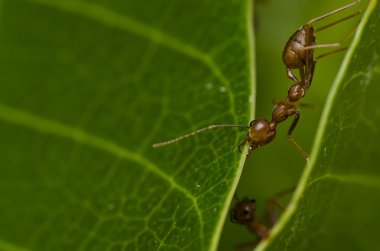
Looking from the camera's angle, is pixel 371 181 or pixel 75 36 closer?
pixel 371 181

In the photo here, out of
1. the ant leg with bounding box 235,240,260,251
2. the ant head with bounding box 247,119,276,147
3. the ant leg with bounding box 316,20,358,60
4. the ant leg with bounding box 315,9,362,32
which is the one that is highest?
the ant leg with bounding box 315,9,362,32

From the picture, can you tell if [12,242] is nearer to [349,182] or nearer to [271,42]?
[349,182]

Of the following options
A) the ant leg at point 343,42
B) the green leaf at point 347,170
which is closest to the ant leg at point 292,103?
the ant leg at point 343,42

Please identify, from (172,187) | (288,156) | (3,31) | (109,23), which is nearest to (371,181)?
(288,156)

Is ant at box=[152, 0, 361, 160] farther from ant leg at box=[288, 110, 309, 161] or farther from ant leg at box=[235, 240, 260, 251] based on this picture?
ant leg at box=[235, 240, 260, 251]

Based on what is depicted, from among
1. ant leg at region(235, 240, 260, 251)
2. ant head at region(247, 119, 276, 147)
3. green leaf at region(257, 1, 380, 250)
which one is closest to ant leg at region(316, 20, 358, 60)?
ant head at region(247, 119, 276, 147)

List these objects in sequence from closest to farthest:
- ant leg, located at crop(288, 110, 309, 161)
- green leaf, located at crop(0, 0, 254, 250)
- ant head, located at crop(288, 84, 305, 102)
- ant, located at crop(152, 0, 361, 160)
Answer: green leaf, located at crop(0, 0, 254, 250) → ant leg, located at crop(288, 110, 309, 161) → ant, located at crop(152, 0, 361, 160) → ant head, located at crop(288, 84, 305, 102)

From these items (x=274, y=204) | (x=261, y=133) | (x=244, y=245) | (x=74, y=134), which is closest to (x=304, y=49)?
(x=261, y=133)
